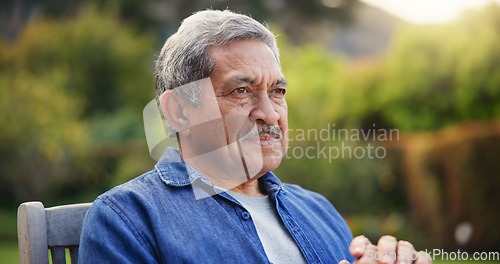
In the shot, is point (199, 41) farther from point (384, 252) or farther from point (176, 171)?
point (384, 252)

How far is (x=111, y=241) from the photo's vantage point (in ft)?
4.41

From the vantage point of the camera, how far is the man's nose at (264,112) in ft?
5.46

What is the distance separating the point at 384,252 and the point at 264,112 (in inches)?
23.2

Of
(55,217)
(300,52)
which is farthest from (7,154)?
(55,217)

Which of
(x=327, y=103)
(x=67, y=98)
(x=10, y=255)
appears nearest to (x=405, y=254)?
(x=10, y=255)

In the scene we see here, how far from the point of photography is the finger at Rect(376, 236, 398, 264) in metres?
1.46

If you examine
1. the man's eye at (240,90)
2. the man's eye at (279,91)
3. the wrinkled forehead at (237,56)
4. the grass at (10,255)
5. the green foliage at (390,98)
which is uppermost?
the wrinkled forehead at (237,56)

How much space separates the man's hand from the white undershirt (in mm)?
191

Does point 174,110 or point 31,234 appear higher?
point 174,110

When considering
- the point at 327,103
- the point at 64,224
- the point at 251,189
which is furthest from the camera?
the point at 327,103

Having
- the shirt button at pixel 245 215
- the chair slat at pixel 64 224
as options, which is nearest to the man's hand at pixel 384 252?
the shirt button at pixel 245 215

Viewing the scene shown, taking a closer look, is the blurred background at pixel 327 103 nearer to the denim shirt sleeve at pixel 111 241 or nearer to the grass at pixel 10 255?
the grass at pixel 10 255

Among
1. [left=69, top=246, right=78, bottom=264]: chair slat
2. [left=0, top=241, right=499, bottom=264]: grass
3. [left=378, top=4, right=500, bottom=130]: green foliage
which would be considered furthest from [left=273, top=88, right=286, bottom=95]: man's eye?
[left=378, top=4, right=500, bottom=130]: green foliage

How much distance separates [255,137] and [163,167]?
0.32 meters
